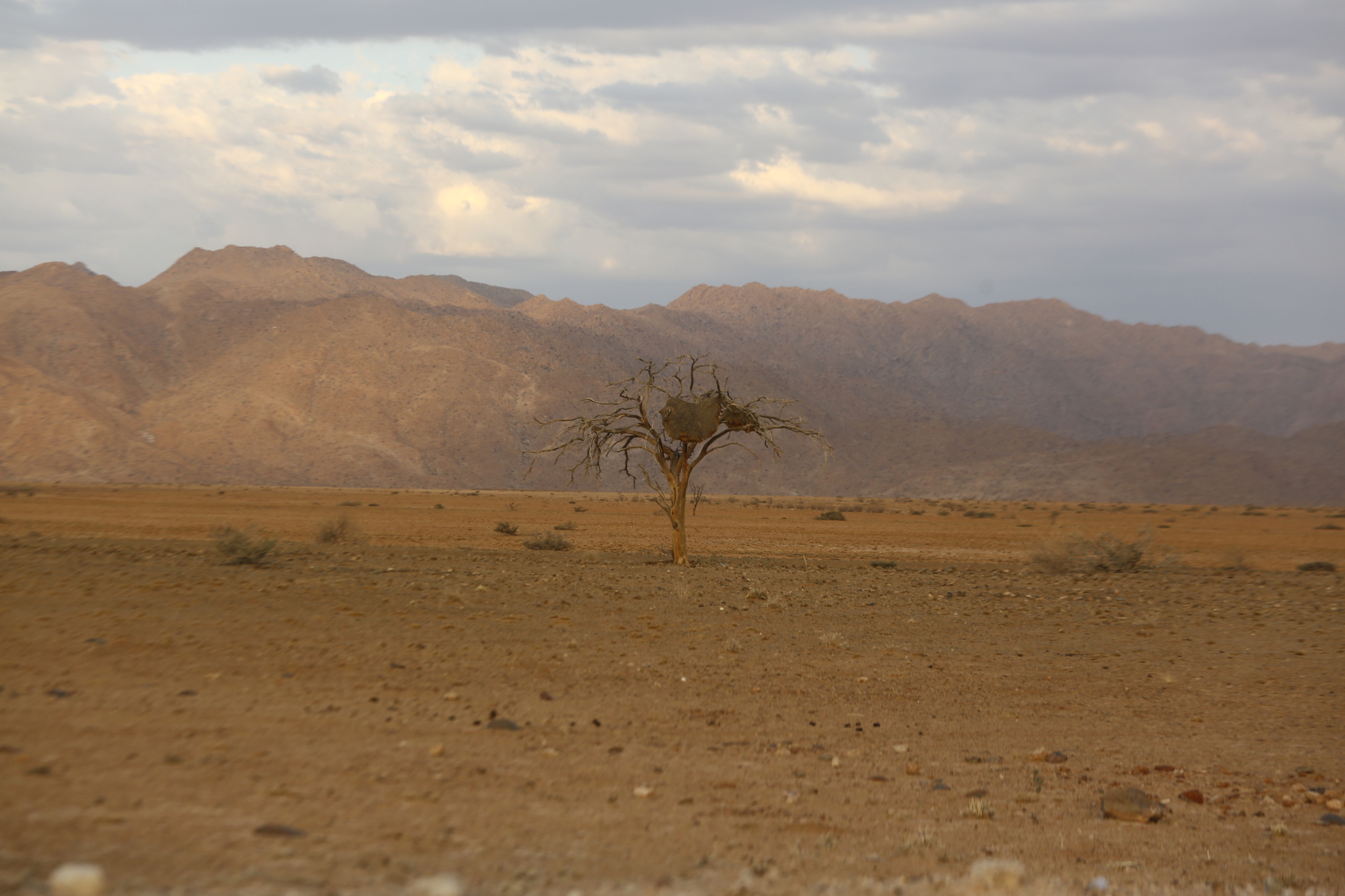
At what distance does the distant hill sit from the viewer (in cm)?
9775

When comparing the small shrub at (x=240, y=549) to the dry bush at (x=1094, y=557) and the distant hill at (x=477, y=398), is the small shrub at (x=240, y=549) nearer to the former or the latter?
the dry bush at (x=1094, y=557)

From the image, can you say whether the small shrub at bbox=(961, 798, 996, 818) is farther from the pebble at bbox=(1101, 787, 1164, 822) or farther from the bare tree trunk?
the bare tree trunk

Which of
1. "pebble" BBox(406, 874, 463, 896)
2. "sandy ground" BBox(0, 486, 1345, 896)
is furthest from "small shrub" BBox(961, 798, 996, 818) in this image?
"pebble" BBox(406, 874, 463, 896)

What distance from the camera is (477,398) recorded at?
110 metres

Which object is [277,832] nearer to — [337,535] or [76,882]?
[76,882]

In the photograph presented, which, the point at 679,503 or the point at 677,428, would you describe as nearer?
the point at 677,428

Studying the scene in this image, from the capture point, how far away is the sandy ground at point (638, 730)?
517 centimetres

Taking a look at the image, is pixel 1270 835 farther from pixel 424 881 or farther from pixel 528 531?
pixel 528 531

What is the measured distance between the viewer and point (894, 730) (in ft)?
29.5

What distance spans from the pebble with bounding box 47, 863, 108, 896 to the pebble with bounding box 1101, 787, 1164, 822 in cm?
567

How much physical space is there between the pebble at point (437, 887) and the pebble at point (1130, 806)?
14.0 feet

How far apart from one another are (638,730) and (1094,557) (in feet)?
62.7

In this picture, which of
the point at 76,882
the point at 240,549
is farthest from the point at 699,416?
the point at 76,882

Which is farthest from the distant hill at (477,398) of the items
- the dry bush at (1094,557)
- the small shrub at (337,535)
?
the dry bush at (1094,557)
